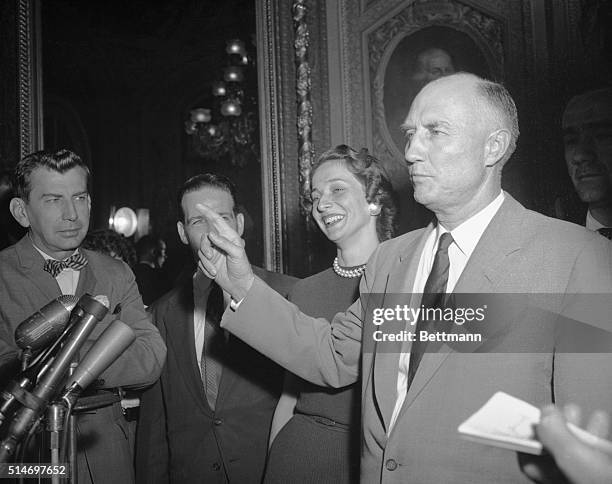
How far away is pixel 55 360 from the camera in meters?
1.20

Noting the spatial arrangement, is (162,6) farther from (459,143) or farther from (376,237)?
(459,143)

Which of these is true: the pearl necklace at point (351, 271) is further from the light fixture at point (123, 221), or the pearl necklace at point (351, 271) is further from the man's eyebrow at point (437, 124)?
the light fixture at point (123, 221)

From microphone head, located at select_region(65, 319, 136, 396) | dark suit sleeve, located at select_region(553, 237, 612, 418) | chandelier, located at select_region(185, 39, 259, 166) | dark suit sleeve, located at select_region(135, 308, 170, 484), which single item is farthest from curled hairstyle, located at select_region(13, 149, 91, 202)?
chandelier, located at select_region(185, 39, 259, 166)

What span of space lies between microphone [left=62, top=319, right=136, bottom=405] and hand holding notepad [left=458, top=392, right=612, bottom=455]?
701mm

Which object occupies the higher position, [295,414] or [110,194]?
[110,194]

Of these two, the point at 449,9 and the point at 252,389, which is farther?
the point at 449,9

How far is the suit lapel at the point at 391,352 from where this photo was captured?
132cm

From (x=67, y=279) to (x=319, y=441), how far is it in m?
1.02

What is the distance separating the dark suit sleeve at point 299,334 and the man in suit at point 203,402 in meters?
0.61

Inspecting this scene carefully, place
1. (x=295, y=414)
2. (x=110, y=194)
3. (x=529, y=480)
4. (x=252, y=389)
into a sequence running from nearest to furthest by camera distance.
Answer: (x=529, y=480) → (x=295, y=414) → (x=252, y=389) → (x=110, y=194)

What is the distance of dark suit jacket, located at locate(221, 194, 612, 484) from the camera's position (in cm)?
116

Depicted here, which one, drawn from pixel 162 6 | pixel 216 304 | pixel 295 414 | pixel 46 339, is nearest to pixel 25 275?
pixel 216 304

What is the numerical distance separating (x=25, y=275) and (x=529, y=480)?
1616mm

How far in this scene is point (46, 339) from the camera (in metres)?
1.29
